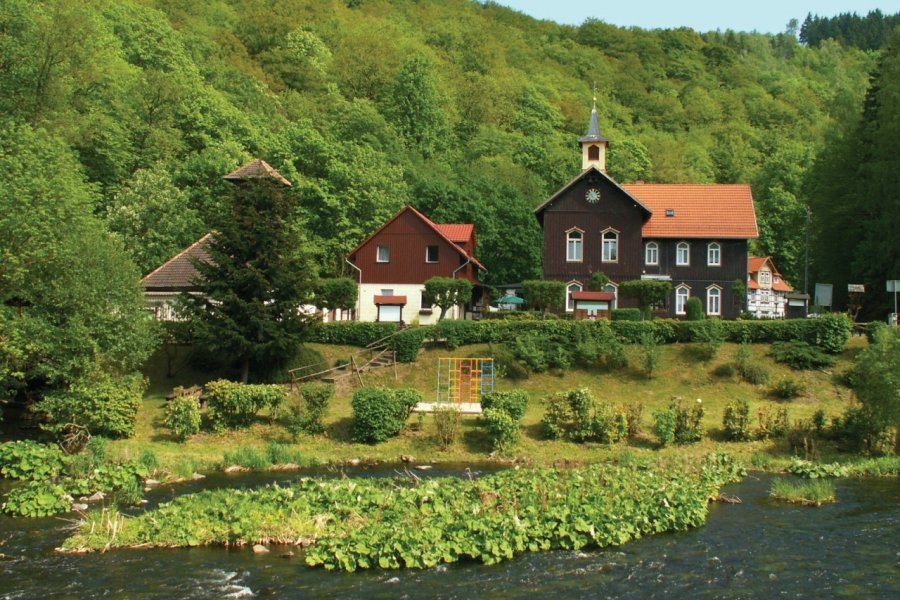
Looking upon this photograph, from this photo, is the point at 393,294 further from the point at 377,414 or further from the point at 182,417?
the point at 182,417

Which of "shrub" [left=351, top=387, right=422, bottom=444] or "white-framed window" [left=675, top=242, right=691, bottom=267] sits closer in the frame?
"shrub" [left=351, top=387, right=422, bottom=444]

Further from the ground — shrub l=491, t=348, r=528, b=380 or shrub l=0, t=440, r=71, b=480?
shrub l=491, t=348, r=528, b=380

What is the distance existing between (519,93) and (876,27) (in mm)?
109859

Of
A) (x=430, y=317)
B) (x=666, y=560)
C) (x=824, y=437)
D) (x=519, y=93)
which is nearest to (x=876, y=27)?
(x=519, y=93)

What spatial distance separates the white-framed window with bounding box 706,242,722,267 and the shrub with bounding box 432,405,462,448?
92.4ft

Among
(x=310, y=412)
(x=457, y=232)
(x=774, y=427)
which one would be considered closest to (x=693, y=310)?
(x=774, y=427)

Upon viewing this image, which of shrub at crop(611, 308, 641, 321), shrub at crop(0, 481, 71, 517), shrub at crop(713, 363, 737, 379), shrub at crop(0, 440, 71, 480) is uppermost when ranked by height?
shrub at crop(611, 308, 641, 321)

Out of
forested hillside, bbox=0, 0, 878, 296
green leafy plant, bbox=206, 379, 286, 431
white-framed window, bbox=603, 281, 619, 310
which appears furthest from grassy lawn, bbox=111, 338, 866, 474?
white-framed window, bbox=603, 281, 619, 310

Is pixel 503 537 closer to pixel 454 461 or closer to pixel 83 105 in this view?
pixel 454 461

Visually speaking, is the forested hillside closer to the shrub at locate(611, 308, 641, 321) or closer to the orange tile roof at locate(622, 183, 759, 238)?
the orange tile roof at locate(622, 183, 759, 238)

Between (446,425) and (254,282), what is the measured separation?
11645 mm

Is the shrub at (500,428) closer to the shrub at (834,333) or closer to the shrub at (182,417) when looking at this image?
the shrub at (182,417)

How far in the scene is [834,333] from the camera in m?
41.6

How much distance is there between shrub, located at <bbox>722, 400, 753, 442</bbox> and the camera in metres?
31.9
